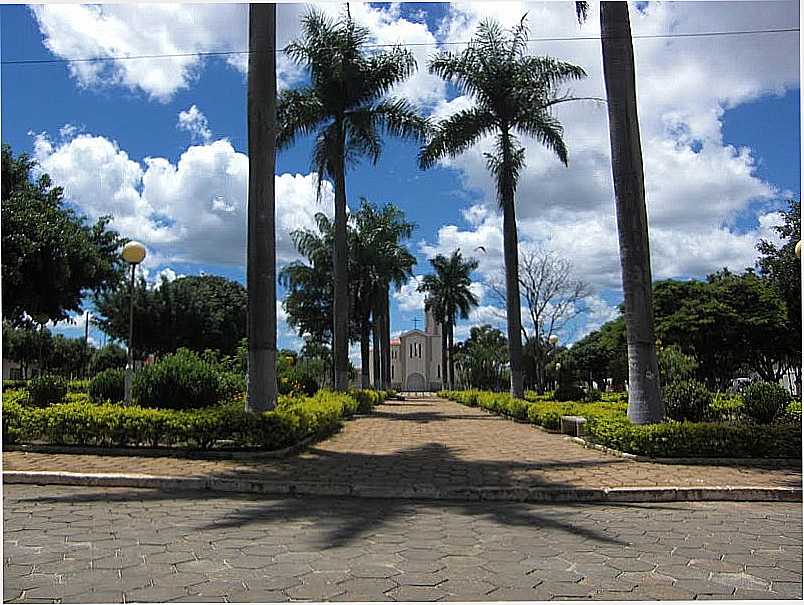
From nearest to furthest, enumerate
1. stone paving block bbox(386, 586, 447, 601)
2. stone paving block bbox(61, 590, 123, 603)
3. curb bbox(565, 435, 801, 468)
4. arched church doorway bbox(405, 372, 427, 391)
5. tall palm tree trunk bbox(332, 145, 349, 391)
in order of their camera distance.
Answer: stone paving block bbox(61, 590, 123, 603)
stone paving block bbox(386, 586, 447, 601)
curb bbox(565, 435, 801, 468)
tall palm tree trunk bbox(332, 145, 349, 391)
arched church doorway bbox(405, 372, 427, 391)

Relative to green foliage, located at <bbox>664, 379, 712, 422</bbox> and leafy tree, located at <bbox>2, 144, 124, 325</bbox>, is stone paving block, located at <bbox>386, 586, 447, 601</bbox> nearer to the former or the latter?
green foliage, located at <bbox>664, 379, 712, 422</bbox>

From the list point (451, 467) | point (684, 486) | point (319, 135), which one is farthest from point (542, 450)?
point (319, 135)

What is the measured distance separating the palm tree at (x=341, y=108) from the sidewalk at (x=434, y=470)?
439 inches

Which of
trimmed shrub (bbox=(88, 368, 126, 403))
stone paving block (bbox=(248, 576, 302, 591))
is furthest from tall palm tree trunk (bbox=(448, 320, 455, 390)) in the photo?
stone paving block (bbox=(248, 576, 302, 591))

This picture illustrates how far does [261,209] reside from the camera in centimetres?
1313

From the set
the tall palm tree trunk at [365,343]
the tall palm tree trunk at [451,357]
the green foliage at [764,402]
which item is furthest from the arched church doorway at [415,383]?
the green foliage at [764,402]

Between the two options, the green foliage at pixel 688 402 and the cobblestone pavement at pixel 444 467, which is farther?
the green foliage at pixel 688 402

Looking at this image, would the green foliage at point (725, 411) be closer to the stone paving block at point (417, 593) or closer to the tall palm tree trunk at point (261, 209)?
the tall palm tree trunk at point (261, 209)

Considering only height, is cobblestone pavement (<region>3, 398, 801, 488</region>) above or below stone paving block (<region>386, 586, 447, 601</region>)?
above

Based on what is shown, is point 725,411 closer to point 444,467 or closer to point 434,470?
point 444,467

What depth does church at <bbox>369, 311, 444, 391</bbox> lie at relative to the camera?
8744 cm

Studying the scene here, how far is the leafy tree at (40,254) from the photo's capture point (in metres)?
19.9

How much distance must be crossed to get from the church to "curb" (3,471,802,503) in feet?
256

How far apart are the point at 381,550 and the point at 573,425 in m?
10.4
